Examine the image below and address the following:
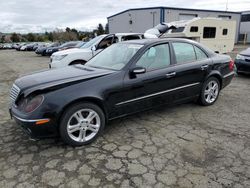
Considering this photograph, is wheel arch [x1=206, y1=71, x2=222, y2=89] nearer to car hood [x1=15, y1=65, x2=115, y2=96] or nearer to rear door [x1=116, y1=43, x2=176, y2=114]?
rear door [x1=116, y1=43, x2=176, y2=114]

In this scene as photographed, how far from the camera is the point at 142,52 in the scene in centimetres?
375

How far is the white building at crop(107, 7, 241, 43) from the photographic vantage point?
25.7 metres

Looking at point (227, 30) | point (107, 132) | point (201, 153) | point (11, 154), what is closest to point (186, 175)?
point (201, 153)

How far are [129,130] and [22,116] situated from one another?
1.68m

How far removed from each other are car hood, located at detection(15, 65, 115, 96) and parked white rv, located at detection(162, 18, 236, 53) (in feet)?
35.9

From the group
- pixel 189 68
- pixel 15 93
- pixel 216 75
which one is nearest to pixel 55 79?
pixel 15 93

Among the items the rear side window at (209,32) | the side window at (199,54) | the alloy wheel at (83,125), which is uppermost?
the rear side window at (209,32)

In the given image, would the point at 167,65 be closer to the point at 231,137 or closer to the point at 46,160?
the point at 231,137

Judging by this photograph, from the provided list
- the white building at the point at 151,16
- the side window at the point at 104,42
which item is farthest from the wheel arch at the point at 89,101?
the white building at the point at 151,16

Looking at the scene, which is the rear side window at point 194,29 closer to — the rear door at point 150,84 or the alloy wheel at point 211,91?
the alloy wheel at point 211,91

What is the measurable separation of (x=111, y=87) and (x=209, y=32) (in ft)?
47.4

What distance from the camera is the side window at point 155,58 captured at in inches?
148

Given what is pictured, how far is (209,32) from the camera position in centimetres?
1570

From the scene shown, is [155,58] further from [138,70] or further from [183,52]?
[183,52]
